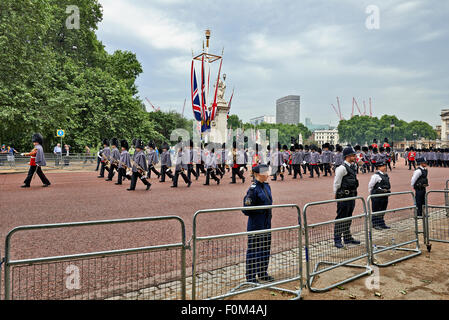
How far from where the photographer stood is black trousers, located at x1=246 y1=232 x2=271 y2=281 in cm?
381

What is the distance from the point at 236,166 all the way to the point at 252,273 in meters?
12.4

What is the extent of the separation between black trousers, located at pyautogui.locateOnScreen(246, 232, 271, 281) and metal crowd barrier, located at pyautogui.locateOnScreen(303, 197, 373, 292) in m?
0.51

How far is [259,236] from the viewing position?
381 cm

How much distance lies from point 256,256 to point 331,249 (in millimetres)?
1235

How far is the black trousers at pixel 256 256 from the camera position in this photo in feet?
12.5

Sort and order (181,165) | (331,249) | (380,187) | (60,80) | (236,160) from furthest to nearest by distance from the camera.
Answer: (60,80)
(236,160)
(181,165)
(380,187)
(331,249)

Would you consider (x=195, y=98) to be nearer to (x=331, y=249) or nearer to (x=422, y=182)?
(x=422, y=182)

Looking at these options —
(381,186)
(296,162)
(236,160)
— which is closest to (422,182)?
(381,186)

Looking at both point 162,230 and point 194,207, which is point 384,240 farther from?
point 194,207

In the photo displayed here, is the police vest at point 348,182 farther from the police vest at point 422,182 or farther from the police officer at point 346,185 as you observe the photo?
the police vest at point 422,182

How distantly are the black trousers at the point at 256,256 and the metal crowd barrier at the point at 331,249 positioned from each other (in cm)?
51

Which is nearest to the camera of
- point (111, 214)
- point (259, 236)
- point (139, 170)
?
point (259, 236)
